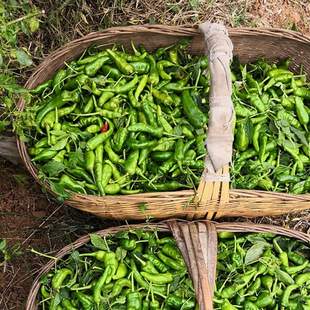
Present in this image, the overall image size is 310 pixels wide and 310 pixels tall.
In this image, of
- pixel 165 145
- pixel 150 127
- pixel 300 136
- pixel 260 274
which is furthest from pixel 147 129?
pixel 260 274

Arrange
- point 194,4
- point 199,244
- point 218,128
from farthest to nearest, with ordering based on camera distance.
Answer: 1. point 194,4
2. point 199,244
3. point 218,128

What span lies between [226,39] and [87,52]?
86 centimetres

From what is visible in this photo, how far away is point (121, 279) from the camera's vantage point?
2.09 metres

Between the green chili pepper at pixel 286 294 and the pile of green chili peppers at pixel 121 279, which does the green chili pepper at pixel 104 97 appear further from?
the green chili pepper at pixel 286 294

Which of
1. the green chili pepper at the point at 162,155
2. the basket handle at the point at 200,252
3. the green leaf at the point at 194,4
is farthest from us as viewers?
the green leaf at the point at 194,4

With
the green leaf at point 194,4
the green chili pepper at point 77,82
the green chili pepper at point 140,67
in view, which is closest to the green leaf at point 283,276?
the green chili pepper at point 140,67

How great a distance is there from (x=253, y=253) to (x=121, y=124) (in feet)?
3.26

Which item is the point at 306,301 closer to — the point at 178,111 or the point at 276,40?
the point at 178,111

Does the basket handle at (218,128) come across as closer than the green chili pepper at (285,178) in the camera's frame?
Yes

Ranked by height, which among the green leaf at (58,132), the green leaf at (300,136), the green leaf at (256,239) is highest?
the green leaf at (300,136)

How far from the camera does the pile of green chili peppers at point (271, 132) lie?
2.30 m

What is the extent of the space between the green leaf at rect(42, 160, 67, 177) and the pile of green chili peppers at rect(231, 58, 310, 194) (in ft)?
2.97

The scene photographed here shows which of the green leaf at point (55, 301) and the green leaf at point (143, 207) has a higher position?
the green leaf at point (143, 207)

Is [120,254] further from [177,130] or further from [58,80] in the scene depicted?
[58,80]
